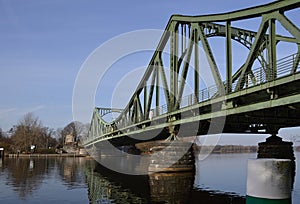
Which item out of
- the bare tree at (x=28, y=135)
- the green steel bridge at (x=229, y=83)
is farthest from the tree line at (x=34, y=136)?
the green steel bridge at (x=229, y=83)

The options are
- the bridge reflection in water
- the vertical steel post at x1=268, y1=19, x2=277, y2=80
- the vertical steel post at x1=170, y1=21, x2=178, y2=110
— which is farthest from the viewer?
the vertical steel post at x1=170, y1=21, x2=178, y2=110

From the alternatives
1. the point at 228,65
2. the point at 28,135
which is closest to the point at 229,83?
the point at 228,65

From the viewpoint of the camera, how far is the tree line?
124 meters

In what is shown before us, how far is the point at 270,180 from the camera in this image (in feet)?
20.6

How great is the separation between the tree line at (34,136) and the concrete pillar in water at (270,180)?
122270mm

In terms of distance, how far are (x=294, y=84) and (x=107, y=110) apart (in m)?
145

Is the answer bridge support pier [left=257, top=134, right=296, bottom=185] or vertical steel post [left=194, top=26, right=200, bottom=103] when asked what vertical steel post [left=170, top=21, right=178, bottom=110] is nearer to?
vertical steel post [left=194, top=26, right=200, bottom=103]

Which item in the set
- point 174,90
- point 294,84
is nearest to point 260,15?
point 294,84

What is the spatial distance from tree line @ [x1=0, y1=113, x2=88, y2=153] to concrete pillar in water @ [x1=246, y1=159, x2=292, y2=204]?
12227 centimetres

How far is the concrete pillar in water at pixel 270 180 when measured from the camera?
6.26m

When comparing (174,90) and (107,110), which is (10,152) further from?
(174,90)

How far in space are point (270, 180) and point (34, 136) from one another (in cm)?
13217

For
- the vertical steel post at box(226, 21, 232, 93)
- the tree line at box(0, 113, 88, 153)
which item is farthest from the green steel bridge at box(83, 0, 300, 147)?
the tree line at box(0, 113, 88, 153)

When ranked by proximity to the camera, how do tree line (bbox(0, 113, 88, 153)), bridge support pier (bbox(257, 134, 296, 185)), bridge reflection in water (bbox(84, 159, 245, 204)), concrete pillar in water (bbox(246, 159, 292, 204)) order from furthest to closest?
tree line (bbox(0, 113, 88, 153))
bridge support pier (bbox(257, 134, 296, 185))
bridge reflection in water (bbox(84, 159, 245, 204))
concrete pillar in water (bbox(246, 159, 292, 204))
